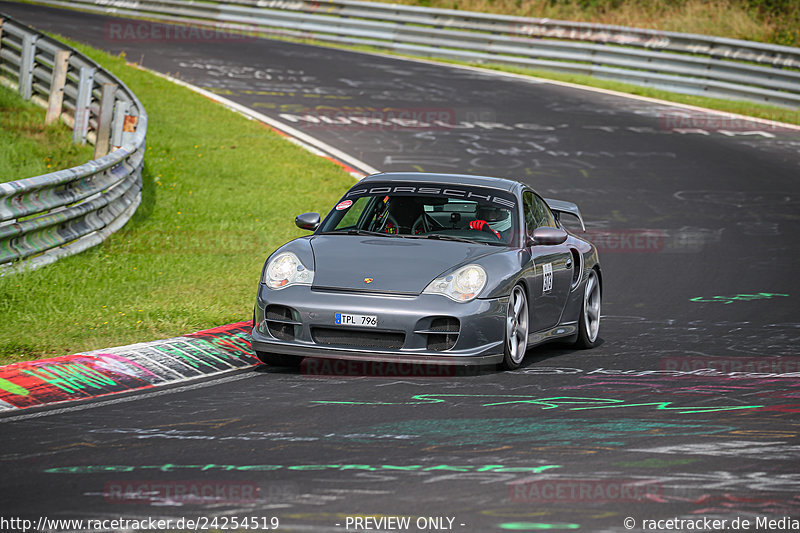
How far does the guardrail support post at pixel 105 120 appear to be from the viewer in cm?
1530

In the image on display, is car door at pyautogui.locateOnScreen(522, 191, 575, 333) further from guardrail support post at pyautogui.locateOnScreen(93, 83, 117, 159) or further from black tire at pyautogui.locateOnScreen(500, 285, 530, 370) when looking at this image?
guardrail support post at pyautogui.locateOnScreen(93, 83, 117, 159)

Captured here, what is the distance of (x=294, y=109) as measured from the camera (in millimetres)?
22688

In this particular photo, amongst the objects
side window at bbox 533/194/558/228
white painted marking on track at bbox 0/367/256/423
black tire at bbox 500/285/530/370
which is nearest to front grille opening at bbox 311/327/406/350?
white painted marking on track at bbox 0/367/256/423

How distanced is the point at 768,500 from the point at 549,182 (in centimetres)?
1286

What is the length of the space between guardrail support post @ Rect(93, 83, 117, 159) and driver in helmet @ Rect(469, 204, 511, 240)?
758cm

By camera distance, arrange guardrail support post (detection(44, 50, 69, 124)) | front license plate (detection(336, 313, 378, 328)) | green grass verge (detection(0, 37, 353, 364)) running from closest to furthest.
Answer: front license plate (detection(336, 313, 378, 328))
green grass verge (detection(0, 37, 353, 364))
guardrail support post (detection(44, 50, 69, 124))

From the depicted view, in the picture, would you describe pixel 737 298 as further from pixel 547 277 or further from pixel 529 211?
pixel 547 277

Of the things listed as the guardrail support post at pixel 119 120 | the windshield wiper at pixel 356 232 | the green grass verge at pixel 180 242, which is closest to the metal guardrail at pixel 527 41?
the green grass verge at pixel 180 242

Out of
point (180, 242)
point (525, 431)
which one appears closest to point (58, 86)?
point (180, 242)

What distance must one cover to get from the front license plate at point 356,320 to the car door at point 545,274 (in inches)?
57.9

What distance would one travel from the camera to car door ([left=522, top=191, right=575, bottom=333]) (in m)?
8.88

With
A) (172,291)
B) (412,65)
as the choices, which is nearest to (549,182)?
(172,291)

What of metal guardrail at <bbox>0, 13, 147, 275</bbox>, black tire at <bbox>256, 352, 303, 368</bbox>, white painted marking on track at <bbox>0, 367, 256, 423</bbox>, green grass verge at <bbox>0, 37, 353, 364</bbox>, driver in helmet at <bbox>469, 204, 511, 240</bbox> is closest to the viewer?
white painted marking on track at <bbox>0, 367, 256, 423</bbox>

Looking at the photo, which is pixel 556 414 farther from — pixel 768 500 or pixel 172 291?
pixel 172 291
